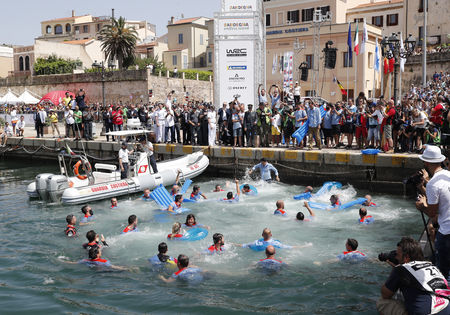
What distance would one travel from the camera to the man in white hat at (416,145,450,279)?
548 cm

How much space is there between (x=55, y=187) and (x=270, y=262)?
336 inches

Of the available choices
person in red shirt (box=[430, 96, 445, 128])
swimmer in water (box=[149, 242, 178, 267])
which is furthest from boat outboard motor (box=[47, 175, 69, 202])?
person in red shirt (box=[430, 96, 445, 128])

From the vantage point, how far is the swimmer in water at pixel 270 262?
8.70 m

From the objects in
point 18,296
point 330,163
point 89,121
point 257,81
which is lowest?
point 18,296

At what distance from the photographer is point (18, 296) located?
26.3 ft

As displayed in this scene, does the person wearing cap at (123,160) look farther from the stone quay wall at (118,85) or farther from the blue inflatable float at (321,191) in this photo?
the stone quay wall at (118,85)

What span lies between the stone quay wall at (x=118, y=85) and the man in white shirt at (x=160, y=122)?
20974mm

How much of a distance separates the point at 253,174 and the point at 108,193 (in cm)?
566

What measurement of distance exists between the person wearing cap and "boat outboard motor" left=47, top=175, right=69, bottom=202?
1.93 metres

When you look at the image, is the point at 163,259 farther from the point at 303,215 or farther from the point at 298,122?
the point at 298,122

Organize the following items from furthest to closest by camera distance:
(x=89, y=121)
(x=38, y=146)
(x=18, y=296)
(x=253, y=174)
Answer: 1. (x=38, y=146)
2. (x=89, y=121)
3. (x=253, y=174)
4. (x=18, y=296)

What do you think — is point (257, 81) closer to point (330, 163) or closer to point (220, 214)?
point (330, 163)

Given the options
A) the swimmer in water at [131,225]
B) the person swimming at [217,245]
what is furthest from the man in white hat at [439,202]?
the swimmer in water at [131,225]

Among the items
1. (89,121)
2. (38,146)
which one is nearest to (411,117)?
(89,121)
